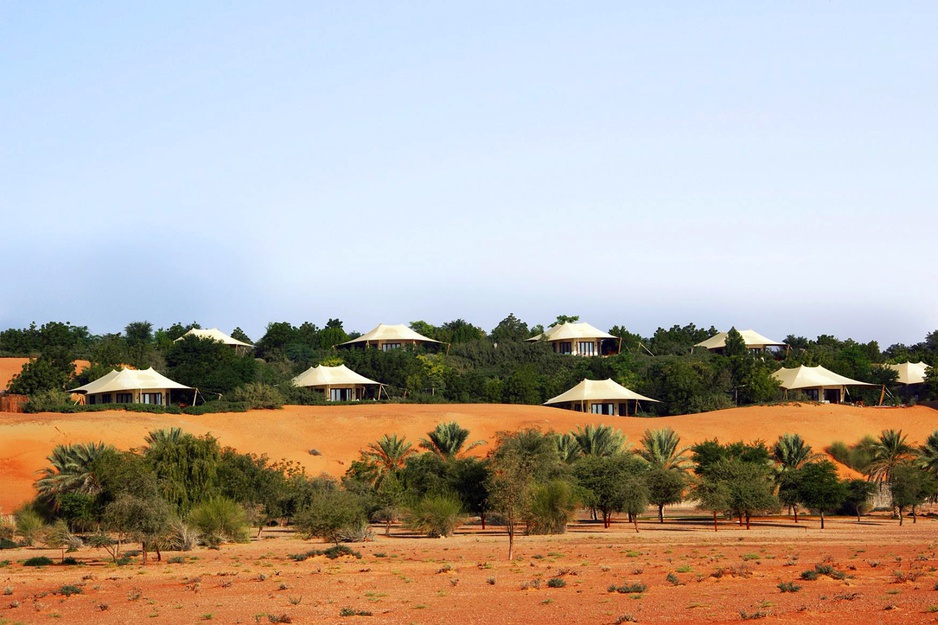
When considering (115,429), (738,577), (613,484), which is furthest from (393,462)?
(738,577)

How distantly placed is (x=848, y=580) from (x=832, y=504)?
22.8 metres

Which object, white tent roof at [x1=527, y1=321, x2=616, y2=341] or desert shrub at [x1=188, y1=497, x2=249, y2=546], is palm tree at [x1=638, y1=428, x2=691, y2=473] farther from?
→ white tent roof at [x1=527, y1=321, x2=616, y2=341]

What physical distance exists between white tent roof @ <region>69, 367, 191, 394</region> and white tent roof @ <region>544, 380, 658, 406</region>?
26353 mm

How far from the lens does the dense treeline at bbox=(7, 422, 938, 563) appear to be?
40.5m

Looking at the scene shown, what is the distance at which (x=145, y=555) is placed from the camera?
3481 centimetres

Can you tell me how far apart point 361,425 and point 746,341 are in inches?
2232

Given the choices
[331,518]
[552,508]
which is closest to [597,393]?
[552,508]

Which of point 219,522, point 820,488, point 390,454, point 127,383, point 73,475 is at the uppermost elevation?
point 127,383

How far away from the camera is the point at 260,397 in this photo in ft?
236

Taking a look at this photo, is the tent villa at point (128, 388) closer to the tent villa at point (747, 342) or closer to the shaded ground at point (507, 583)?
the shaded ground at point (507, 583)

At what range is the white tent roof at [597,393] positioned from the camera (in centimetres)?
7794

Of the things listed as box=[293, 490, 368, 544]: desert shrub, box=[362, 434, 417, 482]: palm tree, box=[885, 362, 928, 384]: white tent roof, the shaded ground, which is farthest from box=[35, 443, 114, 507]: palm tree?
box=[885, 362, 928, 384]: white tent roof

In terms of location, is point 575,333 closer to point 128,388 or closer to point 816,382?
point 816,382

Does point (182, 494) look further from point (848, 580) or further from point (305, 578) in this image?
point (848, 580)
